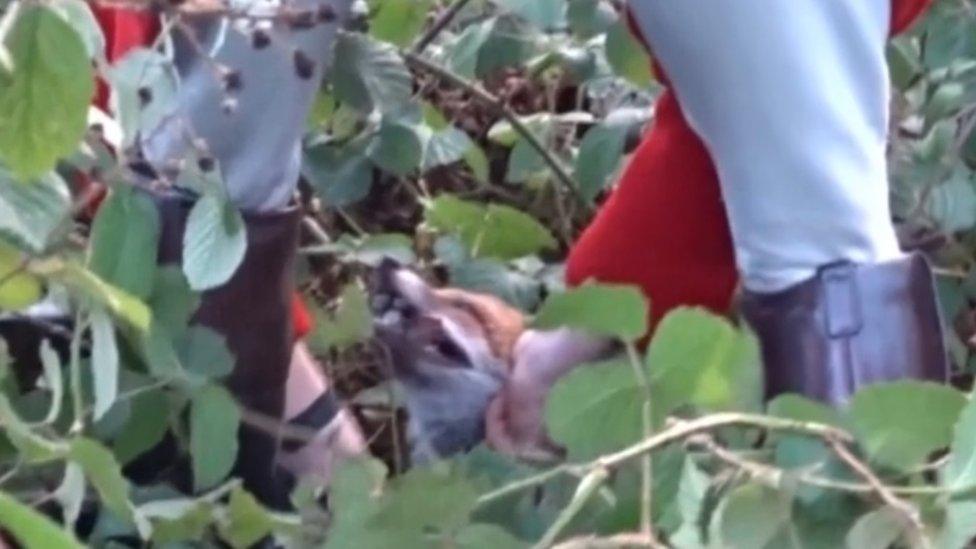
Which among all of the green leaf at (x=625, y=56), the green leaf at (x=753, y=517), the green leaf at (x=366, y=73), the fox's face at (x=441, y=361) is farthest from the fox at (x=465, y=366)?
the green leaf at (x=753, y=517)

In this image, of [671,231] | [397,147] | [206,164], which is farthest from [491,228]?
[206,164]

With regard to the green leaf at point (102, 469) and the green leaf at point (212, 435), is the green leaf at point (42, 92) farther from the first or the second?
the green leaf at point (212, 435)

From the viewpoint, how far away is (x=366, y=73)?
127 centimetres

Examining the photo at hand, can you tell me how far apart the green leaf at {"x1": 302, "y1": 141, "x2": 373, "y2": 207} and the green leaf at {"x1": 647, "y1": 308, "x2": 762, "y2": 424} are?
23.8 inches

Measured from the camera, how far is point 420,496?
740mm

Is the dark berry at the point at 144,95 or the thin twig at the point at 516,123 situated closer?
the dark berry at the point at 144,95

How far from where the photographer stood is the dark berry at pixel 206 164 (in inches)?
39.6

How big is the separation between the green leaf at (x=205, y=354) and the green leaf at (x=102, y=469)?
15 centimetres

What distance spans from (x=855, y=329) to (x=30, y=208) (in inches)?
15.1

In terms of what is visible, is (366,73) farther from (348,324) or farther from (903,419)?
(903,419)

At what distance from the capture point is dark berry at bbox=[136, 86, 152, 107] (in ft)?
2.85

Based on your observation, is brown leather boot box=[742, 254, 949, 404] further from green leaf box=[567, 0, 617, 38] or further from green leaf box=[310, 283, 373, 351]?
green leaf box=[567, 0, 617, 38]

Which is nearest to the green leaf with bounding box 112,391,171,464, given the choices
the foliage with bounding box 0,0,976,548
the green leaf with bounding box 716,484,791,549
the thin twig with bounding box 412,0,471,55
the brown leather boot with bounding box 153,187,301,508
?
the foliage with bounding box 0,0,976,548

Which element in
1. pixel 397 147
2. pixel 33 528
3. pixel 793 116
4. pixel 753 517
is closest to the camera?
Result: pixel 33 528
